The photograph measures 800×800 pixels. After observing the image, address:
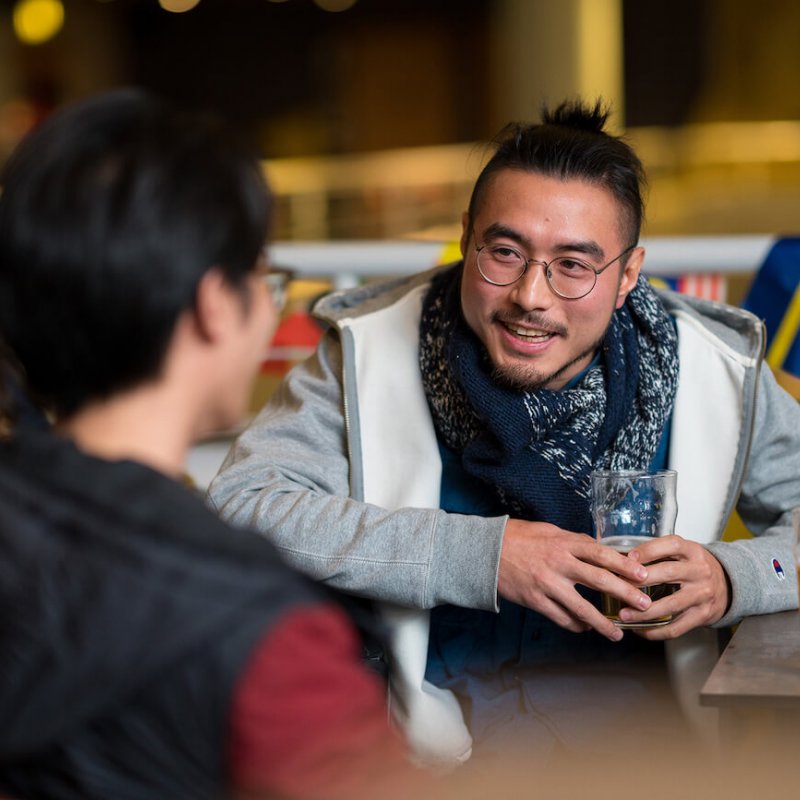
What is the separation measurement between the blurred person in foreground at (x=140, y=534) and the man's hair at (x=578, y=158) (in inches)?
38.0

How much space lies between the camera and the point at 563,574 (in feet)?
5.41

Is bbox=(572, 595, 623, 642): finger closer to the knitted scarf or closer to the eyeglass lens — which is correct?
the knitted scarf

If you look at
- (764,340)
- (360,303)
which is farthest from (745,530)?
(360,303)

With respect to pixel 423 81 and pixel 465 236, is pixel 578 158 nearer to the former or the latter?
pixel 465 236

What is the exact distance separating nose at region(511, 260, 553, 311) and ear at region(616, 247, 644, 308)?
157mm

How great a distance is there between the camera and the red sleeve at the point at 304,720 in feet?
2.83

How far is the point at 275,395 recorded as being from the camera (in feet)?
6.85

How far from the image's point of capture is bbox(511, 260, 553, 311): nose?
1831 mm

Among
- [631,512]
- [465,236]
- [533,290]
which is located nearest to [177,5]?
[465,236]

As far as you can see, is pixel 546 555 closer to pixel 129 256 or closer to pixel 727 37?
pixel 129 256

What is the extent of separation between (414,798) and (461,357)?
108 cm

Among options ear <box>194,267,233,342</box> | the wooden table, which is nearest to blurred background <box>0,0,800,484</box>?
the wooden table

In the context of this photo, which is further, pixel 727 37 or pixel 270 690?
pixel 727 37


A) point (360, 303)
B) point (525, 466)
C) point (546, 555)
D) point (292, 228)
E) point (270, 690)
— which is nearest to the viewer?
point (270, 690)
